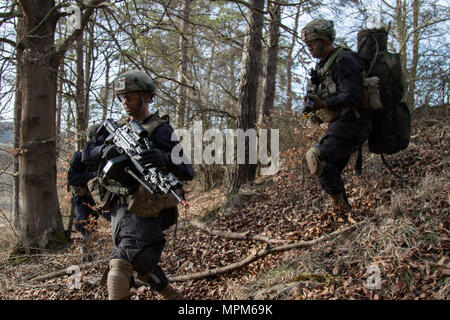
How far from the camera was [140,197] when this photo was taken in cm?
316

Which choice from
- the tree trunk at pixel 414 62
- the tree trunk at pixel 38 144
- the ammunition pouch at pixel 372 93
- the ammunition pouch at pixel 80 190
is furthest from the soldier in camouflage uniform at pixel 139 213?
the tree trunk at pixel 414 62

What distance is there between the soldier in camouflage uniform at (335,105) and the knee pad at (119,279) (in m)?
2.19

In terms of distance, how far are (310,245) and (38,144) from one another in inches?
202

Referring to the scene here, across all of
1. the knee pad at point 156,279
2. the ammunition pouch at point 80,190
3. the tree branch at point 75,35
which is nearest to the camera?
the knee pad at point 156,279

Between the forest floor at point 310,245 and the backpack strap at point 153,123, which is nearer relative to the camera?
the forest floor at point 310,245

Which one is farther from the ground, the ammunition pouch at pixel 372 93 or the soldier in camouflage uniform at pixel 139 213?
the ammunition pouch at pixel 372 93

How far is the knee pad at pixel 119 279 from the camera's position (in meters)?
3.07

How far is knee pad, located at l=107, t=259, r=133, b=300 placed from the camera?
10.1 feet

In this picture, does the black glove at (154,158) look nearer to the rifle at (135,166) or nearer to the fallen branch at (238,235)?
the rifle at (135,166)

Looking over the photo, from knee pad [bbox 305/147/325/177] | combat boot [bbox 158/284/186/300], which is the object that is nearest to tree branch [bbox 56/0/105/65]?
knee pad [bbox 305/147/325/177]

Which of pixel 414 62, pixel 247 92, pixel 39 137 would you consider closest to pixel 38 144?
pixel 39 137

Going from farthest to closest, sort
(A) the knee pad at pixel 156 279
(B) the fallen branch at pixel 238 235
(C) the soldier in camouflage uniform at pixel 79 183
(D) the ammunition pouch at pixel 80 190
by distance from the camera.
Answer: (D) the ammunition pouch at pixel 80 190 → (C) the soldier in camouflage uniform at pixel 79 183 → (B) the fallen branch at pixel 238 235 → (A) the knee pad at pixel 156 279

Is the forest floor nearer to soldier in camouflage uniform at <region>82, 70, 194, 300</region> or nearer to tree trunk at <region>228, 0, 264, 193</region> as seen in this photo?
tree trunk at <region>228, 0, 264, 193</region>
